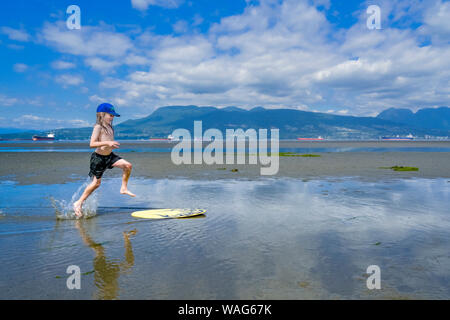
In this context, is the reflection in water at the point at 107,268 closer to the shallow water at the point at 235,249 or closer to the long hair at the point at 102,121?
the shallow water at the point at 235,249

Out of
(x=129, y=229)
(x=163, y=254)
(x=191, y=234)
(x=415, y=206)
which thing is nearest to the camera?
(x=163, y=254)

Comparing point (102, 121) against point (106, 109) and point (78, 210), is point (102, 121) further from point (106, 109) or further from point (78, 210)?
point (78, 210)

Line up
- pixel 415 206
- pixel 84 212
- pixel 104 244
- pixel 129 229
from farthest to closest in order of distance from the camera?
pixel 415 206, pixel 84 212, pixel 129 229, pixel 104 244

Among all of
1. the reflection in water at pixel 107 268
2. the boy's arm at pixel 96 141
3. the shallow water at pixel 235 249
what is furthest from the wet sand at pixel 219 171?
the reflection in water at pixel 107 268

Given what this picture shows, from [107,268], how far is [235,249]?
2.11 metres

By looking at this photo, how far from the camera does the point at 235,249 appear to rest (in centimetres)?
559

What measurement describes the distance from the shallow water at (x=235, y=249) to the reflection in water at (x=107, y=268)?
1cm

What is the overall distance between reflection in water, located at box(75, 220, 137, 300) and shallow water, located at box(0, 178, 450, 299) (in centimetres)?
1

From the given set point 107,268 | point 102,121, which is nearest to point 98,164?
point 102,121

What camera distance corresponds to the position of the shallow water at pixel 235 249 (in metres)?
4.04

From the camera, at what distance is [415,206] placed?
9.35 m
